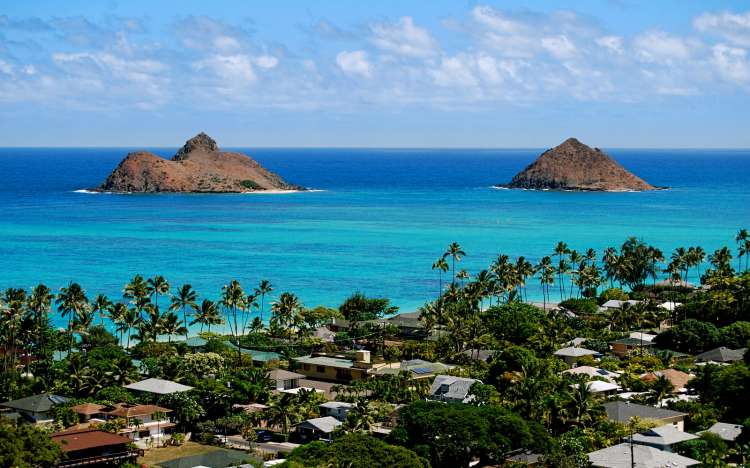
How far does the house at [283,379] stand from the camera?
6047 centimetres

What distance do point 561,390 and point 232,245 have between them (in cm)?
8955

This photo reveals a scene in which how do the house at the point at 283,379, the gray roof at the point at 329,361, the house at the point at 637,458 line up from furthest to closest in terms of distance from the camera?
the gray roof at the point at 329,361 < the house at the point at 283,379 < the house at the point at 637,458

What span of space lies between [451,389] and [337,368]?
11.1 m

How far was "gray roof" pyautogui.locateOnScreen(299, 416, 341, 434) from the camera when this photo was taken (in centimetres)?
4906

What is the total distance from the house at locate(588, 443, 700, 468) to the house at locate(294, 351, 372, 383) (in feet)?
73.5

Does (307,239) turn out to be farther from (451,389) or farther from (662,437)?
(662,437)

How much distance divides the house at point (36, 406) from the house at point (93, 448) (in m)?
6.04

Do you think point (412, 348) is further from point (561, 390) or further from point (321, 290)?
point (321, 290)

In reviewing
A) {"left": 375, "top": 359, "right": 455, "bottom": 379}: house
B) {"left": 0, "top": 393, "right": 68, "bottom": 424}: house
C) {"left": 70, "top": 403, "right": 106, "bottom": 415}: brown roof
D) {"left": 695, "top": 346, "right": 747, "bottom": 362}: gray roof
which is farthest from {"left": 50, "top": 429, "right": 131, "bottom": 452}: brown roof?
{"left": 695, "top": 346, "right": 747, "bottom": 362}: gray roof

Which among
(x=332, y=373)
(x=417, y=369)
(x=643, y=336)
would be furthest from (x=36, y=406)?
(x=643, y=336)

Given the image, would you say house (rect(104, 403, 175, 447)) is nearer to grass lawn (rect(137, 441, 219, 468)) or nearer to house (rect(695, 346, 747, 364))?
grass lawn (rect(137, 441, 219, 468))

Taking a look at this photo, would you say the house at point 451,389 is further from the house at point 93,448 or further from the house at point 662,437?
the house at point 93,448

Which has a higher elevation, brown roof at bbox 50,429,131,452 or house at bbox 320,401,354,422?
brown roof at bbox 50,429,131,452

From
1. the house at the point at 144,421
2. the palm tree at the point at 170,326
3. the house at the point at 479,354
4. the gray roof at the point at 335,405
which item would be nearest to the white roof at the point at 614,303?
the house at the point at 479,354
